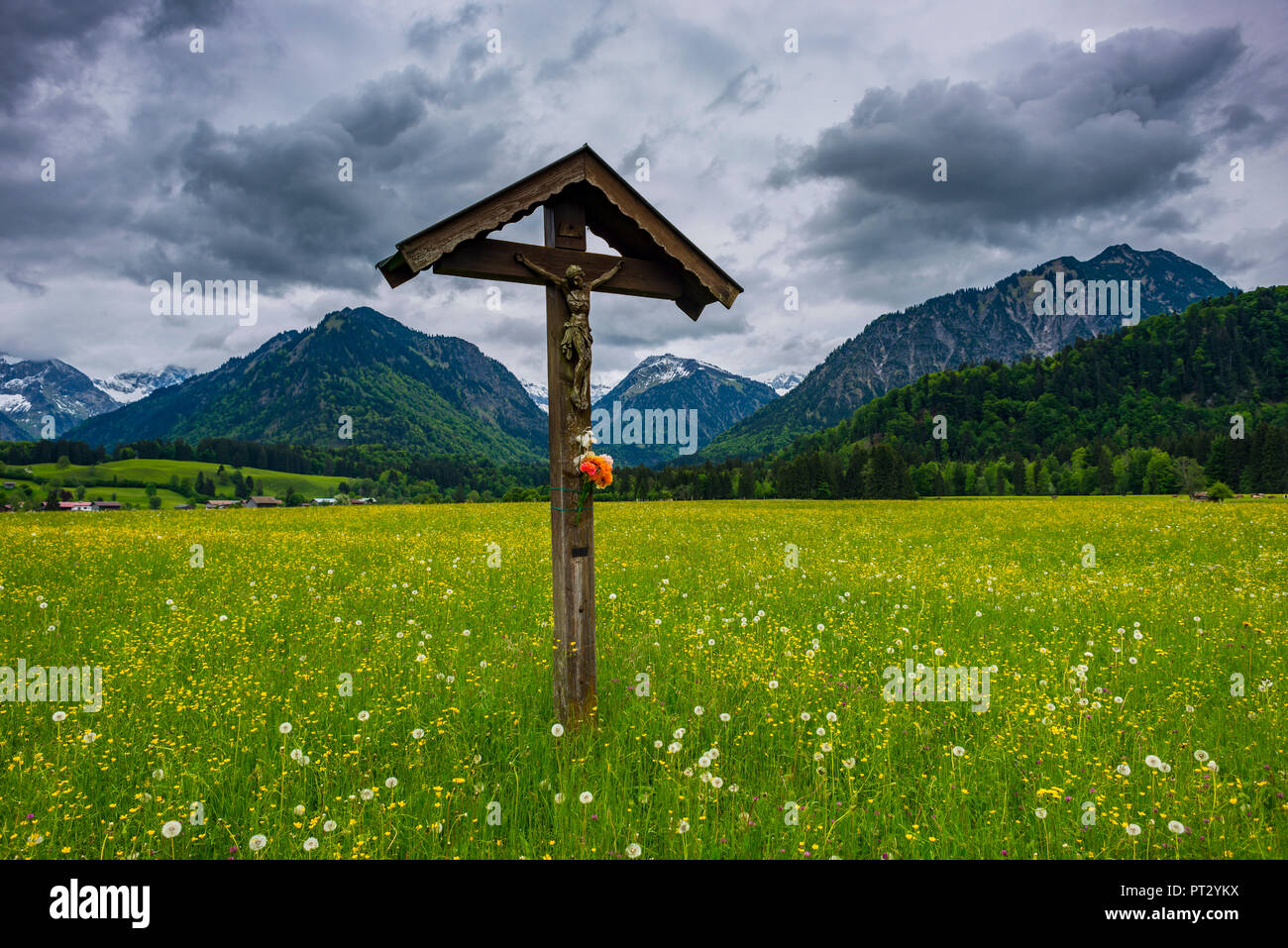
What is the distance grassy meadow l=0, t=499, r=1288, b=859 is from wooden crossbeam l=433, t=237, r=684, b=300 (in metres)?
4.12

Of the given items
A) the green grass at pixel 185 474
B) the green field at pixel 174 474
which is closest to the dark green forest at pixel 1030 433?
the green field at pixel 174 474

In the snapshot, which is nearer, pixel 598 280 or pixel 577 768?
pixel 577 768

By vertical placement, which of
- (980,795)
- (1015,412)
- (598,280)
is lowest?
(980,795)

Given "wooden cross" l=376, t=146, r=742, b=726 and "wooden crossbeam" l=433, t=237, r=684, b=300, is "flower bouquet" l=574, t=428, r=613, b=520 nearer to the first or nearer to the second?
"wooden cross" l=376, t=146, r=742, b=726

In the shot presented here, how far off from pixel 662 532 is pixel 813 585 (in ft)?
33.1

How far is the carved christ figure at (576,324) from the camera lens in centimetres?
512

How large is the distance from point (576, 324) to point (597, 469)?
1.35 m

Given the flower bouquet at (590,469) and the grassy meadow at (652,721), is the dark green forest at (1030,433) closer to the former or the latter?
the grassy meadow at (652,721)

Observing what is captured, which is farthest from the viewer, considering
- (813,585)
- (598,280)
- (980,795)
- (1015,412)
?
(1015,412)

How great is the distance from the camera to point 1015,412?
167750 mm
